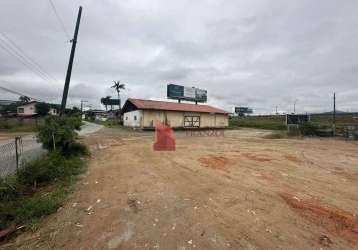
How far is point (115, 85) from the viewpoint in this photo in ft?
166

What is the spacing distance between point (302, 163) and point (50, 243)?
809cm

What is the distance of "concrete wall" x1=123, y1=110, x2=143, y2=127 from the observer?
80.2 ft

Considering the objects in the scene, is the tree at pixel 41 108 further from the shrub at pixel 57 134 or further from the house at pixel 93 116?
the shrub at pixel 57 134

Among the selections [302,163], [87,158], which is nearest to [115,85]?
[87,158]

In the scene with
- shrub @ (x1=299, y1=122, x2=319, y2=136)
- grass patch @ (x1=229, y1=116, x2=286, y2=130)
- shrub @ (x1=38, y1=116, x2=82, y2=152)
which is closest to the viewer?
shrub @ (x1=38, y1=116, x2=82, y2=152)

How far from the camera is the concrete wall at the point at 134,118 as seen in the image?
24.4 m

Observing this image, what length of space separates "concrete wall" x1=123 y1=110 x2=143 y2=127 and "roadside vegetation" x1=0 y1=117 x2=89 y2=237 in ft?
Answer: 52.9

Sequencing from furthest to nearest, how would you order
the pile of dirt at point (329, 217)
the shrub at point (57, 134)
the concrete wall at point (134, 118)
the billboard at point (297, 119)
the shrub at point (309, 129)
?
the concrete wall at point (134, 118), the billboard at point (297, 119), the shrub at point (309, 129), the shrub at point (57, 134), the pile of dirt at point (329, 217)

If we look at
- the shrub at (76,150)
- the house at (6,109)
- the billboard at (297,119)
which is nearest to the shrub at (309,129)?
the billboard at (297,119)

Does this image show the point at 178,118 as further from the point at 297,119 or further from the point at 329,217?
the point at 329,217

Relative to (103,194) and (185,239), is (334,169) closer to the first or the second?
(185,239)

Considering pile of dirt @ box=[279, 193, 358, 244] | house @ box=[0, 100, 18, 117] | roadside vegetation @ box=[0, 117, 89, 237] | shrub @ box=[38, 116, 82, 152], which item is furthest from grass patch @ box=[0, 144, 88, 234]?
house @ box=[0, 100, 18, 117]

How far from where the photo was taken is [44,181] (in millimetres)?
5066

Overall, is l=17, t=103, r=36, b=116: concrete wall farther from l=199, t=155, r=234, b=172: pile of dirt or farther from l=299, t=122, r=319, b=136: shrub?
l=299, t=122, r=319, b=136: shrub
